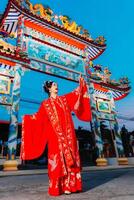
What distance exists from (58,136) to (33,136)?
396mm

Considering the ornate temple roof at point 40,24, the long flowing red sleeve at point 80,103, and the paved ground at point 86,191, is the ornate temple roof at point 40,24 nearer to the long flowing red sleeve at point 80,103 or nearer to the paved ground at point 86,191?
the long flowing red sleeve at point 80,103

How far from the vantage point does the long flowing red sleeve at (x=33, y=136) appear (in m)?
2.75

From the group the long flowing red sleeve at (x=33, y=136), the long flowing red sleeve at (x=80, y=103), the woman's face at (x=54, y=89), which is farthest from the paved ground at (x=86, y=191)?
the woman's face at (x=54, y=89)

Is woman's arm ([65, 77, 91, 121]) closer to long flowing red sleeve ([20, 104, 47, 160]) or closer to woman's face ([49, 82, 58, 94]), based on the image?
woman's face ([49, 82, 58, 94])

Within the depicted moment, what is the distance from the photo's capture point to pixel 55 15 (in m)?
11.6

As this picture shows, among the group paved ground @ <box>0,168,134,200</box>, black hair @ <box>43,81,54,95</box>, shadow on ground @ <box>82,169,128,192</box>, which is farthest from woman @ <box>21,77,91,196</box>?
shadow on ground @ <box>82,169,128,192</box>

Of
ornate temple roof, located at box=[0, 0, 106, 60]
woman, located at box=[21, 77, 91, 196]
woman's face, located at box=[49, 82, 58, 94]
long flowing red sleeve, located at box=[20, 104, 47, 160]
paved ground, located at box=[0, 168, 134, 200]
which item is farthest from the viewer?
ornate temple roof, located at box=[0, 0, 106, 60]

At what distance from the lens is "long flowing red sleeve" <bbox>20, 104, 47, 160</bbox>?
275 centimetres

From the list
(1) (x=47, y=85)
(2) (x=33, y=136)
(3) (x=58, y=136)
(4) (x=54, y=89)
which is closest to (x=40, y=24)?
(1) (x=47, y=85)

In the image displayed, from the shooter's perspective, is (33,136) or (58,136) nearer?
(58,136)

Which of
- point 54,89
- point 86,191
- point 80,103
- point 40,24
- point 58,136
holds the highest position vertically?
point 40,24

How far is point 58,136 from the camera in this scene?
2578 millimetres

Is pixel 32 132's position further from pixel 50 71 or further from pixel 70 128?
pixel 50 71

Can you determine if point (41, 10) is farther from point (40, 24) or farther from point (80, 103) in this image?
point (80, 103)
